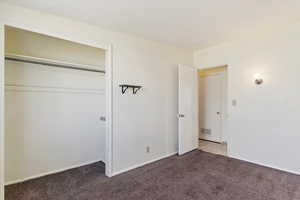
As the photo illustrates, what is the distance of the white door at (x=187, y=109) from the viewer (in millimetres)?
3715

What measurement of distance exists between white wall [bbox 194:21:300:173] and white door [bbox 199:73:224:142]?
1.24 metres

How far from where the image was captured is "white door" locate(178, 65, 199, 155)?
3.72 metres

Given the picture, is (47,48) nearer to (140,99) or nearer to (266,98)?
(140,99)

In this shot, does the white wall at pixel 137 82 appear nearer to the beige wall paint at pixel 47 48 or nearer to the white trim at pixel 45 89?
the beige wall paint at pixel 47 48

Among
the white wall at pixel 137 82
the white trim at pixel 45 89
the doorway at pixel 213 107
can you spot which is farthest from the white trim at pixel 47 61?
the doorway at pixel 213 107

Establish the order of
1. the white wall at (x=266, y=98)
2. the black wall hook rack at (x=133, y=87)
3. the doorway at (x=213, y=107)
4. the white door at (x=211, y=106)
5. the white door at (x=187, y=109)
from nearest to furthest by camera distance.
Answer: the white wall at (x=266, y=98) → the black wall hook rack at (x=133, y=87) → the white door at (x=187, y=109) → the doorway at (x=213, y=107) → the white door at (x=211, y=106)

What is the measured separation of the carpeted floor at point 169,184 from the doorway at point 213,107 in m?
1.67

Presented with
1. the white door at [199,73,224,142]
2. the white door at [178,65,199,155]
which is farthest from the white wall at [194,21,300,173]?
the white door at [199,73,224,142]

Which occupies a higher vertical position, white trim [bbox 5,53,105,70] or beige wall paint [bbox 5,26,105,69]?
beige wall paint [bbox 5,26,105,69]

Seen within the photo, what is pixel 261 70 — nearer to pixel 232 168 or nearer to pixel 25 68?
pixel 232 168

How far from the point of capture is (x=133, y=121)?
121 inches

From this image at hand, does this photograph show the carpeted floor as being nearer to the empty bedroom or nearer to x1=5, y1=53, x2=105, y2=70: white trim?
the empty bedroom

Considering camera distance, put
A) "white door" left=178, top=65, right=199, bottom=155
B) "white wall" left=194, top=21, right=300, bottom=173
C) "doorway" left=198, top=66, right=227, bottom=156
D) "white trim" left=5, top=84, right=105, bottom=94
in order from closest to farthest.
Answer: "white trim" left=5, top=84, right=105, bottom=94
"white wall" left=194, top=21, right=300, bottom=173
"white door" left=178, top=65, right=199, bottom=155
"doorway" left=198, top=66, right=227, bottom=156

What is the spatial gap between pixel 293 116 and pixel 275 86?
22.9 inches
